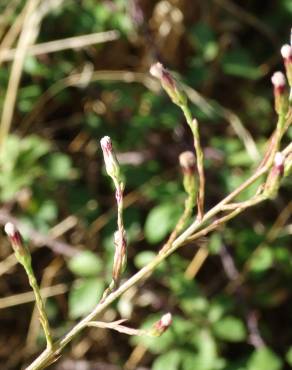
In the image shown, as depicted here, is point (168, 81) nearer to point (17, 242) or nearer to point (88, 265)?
point (17, 242)

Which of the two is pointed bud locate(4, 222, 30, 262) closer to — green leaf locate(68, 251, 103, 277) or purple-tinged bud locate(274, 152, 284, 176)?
purple-tinged bud locate(274, 152, 284, 176)

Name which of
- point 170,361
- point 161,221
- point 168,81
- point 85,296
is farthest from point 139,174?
point 168,81

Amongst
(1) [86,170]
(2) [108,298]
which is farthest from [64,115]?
(2) [108,298]

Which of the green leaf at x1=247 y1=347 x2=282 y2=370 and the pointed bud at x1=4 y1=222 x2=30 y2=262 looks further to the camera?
the green leaf at x1=247 y1=347 x2=282 y2=370

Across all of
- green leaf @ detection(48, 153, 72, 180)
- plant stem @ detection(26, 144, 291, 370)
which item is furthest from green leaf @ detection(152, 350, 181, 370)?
plant stem @ detection(26, 144, 291, 370)

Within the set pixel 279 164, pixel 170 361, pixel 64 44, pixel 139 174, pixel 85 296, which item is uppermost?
pixel 64 44

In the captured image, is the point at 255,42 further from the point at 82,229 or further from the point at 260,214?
the point at 82,229

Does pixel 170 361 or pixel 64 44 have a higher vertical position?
pixel 64 44

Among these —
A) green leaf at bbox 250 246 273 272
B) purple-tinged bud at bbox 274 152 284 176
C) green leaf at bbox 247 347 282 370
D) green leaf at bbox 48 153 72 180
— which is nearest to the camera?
purple-tinged bud at bbox 274 152 284 176
